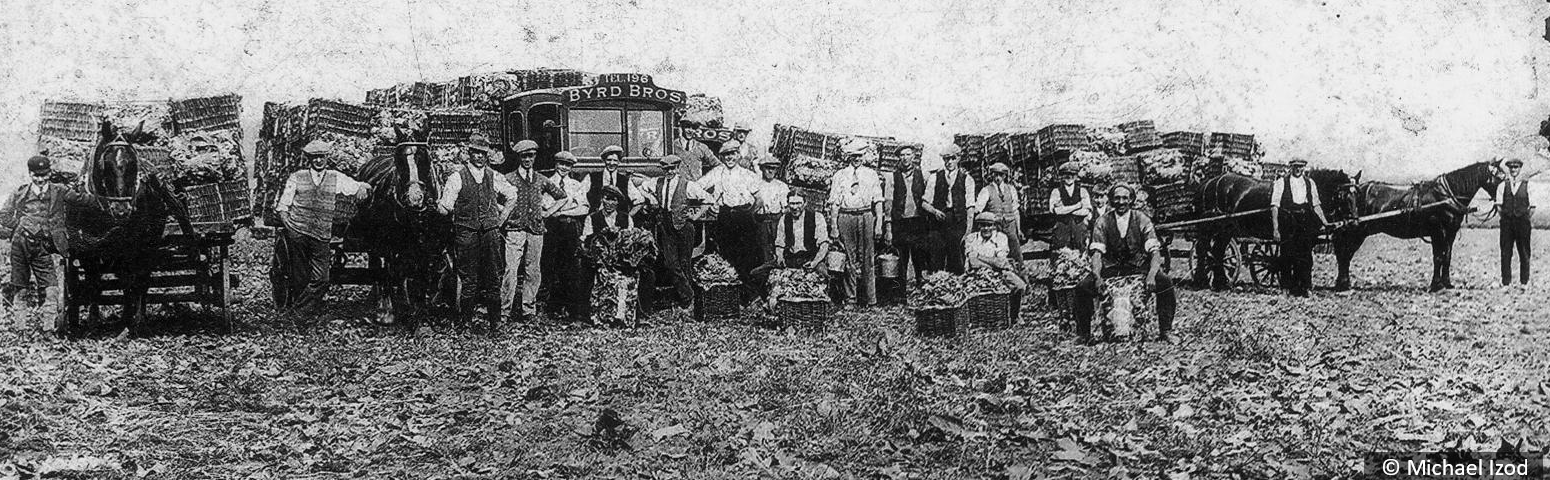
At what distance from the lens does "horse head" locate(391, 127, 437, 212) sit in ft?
28.1

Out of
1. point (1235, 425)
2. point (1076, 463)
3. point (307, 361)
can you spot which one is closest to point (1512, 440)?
point (1235, 425)

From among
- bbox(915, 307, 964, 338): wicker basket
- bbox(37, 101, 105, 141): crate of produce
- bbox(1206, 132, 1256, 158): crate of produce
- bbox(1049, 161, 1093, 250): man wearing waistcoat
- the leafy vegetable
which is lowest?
bbox(915, 307, 964, 338): wicker basket

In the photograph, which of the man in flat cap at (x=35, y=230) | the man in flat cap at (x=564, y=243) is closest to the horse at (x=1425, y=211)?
the man in flat cap at (x=564, y=243)

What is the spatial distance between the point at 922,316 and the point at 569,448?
314cm

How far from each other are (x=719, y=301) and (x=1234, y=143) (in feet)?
15.9

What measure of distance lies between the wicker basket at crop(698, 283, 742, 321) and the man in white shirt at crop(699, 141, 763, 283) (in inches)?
26.4

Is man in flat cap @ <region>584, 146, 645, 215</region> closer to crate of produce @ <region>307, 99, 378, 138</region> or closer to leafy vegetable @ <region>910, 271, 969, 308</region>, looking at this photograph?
crate of produce @ <region>307, 99, 378, 138</region>

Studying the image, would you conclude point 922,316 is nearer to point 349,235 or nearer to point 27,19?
point 349,235

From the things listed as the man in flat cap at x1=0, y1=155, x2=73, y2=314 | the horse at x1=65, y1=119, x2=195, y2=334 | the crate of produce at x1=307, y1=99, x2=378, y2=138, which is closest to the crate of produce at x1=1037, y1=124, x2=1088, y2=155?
the crate of produce at x1=307, y1=99, x2=378, y2=138

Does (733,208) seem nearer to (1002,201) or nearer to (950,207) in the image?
(950,207)

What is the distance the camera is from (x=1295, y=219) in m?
10.4

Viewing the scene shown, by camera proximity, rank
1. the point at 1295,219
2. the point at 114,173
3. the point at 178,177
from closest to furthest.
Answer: the point at 114,173, the point at 178,177, the point at 1295,219

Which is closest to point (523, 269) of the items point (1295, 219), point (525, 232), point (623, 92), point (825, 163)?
point (525, 232)

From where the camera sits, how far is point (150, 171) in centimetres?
796
